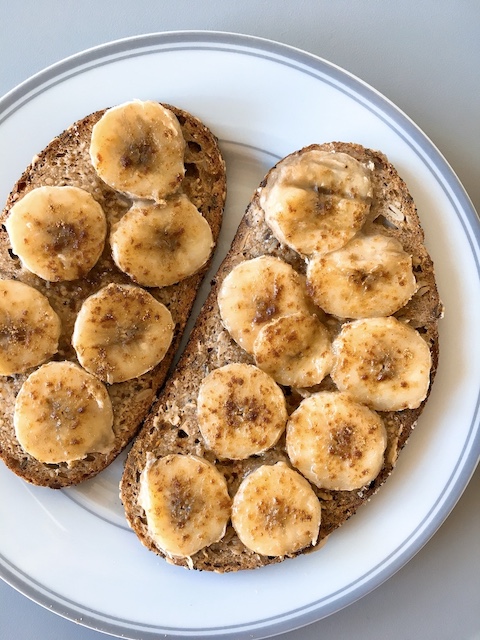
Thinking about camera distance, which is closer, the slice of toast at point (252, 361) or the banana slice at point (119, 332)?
the banana slice at point (119, 332)

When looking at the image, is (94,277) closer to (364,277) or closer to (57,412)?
(57,412)

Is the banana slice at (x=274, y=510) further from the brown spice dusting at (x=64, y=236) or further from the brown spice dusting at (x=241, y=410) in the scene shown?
the brown spice dusting at (x=64, y=236)

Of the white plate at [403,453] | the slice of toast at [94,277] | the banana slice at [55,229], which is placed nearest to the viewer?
the banana slice at [55,229]

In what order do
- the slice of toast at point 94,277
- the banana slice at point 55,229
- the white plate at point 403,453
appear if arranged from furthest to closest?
the white plate at point 403,453 → the slice of toast at point 94,277 → the banana slice at point 55,229

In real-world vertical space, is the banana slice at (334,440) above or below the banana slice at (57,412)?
above

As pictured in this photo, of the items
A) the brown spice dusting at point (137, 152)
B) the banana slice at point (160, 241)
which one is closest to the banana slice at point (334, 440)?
the banana slice at point (160, 241)

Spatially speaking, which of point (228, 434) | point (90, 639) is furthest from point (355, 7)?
point (90, 639)

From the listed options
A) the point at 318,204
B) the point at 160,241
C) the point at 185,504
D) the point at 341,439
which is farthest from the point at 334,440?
the point at 160,241
